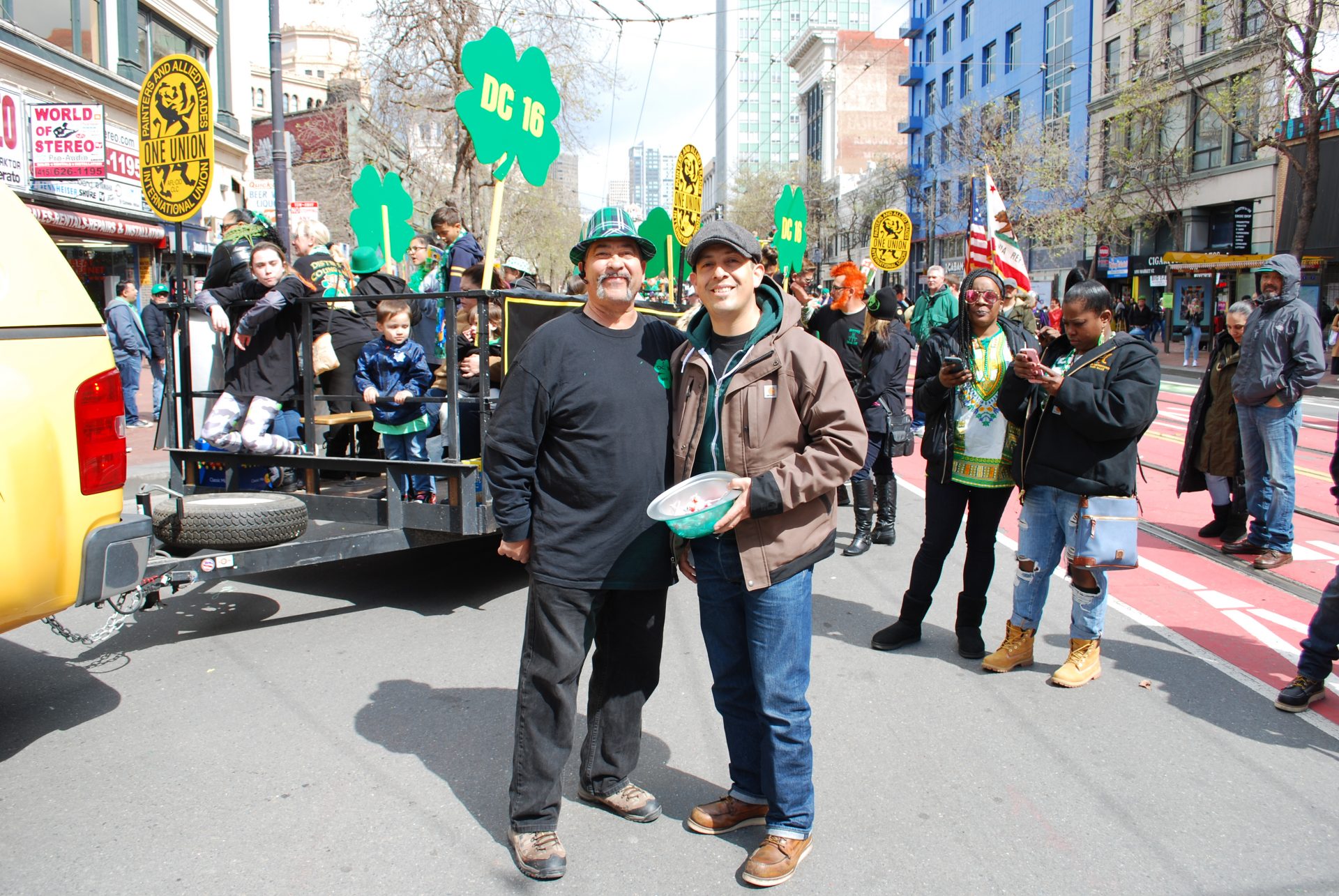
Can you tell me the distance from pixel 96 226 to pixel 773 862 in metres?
21.5

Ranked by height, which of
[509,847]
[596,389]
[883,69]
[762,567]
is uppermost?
[883,69]

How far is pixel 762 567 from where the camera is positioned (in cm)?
298

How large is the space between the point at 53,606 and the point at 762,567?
2.40 metres

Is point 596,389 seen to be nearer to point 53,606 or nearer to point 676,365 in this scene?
point 676,365

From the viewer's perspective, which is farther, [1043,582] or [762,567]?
[1043,582]

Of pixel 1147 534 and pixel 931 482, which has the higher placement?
pixel 931 482

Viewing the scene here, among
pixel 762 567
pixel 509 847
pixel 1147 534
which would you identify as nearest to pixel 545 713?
pixel 509 847

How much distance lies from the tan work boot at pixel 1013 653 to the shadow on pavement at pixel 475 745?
5.85 ft

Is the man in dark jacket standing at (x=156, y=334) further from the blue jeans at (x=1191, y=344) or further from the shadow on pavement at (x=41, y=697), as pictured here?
the blue jeans at (x=1191, y=344)

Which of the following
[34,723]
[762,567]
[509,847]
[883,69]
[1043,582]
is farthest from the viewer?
[883,69]

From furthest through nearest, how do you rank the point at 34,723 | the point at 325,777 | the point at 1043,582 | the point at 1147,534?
the point at 1147,534, the point at 1043,582, the point at 34,723, the point at 325,777

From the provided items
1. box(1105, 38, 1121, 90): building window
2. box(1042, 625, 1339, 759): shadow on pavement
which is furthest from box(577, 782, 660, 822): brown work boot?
box(1105, 38, 1121, 90): building window

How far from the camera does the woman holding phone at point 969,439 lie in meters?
4.88

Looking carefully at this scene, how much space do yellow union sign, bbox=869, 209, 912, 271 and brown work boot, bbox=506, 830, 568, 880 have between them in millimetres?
11291
